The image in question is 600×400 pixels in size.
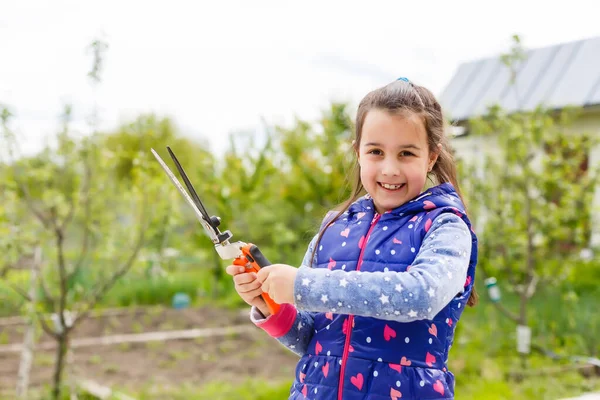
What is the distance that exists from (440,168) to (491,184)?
3814 mm

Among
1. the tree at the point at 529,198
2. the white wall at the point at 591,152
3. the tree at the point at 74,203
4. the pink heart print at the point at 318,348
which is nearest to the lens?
the pink heart print at the point at 318,348

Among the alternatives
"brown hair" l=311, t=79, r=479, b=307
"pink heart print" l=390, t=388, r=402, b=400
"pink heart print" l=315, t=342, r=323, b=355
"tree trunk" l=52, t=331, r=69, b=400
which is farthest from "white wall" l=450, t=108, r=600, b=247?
"pink heart print" l=390, t=388, r=402, b=400

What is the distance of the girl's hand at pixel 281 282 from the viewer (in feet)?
4.19

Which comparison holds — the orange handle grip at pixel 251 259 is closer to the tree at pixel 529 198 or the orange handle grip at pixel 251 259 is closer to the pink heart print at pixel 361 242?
the pink heart print at pixel 361 242

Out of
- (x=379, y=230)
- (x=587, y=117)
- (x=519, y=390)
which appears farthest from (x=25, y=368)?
(x=587, y=117)

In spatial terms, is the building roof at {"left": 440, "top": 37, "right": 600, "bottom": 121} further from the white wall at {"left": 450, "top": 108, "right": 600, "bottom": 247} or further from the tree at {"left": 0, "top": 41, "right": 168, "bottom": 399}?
the tree at {"left": 0, "top": 41, "right": 168, "bottom": 399}

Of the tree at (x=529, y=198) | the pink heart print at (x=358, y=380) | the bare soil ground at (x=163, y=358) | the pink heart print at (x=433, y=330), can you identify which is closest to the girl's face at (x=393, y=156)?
the pink heart print at (x=433, y=330)

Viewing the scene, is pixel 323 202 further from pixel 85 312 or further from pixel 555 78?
pixel 85 312

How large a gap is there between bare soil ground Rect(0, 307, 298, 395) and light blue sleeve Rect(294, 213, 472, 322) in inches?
134

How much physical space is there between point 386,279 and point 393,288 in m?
0.02

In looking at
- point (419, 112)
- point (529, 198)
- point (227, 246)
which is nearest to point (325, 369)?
point (227, 246)

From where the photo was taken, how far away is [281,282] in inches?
50.3

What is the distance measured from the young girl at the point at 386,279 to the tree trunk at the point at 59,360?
2.63 m

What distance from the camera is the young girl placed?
1251 millimetres
